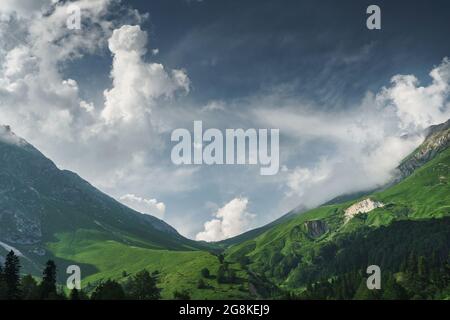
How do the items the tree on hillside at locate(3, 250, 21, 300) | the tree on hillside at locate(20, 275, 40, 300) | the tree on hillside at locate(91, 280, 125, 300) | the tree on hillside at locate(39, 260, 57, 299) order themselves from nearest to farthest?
the tree on hillside at locate(3, 250, 21, 300), the tree on hillside at locate(20, 275, 40, 300), the tree on hillside at locate(39, 260, 57, 299), the tree on hillside at locate(91, 280, 125, 300)

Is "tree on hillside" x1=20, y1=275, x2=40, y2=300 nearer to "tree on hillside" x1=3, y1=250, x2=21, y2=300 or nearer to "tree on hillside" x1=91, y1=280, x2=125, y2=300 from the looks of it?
"tree on hillside" x1=3, y1=250, x2=21, y2=300

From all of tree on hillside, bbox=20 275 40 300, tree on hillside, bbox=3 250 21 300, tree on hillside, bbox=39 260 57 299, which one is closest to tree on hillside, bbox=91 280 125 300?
tree on hillside, bbox=39 260 57 299

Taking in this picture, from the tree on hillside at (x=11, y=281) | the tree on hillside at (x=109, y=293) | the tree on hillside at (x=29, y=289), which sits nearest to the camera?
the tree on hillside at (x=11, y=281)

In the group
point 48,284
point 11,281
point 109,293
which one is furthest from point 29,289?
point 109,293

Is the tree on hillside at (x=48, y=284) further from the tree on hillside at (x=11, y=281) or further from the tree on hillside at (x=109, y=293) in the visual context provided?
the tree on hillside at (x=109, y=293)

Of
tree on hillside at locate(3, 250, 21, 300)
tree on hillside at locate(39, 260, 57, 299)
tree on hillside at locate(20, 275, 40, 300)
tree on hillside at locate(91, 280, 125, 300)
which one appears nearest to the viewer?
tree on hillside at locate(3, 250, 21, 300)

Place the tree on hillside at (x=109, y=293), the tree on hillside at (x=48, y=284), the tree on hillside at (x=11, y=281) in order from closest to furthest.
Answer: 1. the tree on hillside at (x=11, y=281)
2. the tree on hillside at (x=48, y=284)
3. the tree on hillside at (x=109, y=293)

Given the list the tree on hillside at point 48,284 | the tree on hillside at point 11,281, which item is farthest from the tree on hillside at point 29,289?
the tree on hillside at point 11,281
